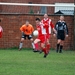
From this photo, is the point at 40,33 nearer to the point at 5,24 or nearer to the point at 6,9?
the point at 5,24

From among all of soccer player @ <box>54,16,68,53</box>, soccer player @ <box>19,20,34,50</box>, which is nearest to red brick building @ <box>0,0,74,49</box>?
soccer player @ <box>19,20,34,50</box>

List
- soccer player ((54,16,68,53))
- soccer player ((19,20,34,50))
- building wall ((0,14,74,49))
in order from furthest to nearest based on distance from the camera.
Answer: building wall ((0,14,74,49)) → soccer player ((19,20,34,50)) → soccer player ((54,16,68,53))

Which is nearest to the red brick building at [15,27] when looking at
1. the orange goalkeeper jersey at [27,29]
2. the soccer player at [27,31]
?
the soccer player at [27,31]

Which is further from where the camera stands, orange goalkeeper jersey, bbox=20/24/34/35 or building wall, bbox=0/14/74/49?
building wall, bbox=0/14/74/49

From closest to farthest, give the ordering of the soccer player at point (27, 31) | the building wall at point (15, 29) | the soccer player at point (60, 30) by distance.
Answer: the soccer player at point (60, 30), the soccer player at point (27, 31), the building wall at point (15, 29)

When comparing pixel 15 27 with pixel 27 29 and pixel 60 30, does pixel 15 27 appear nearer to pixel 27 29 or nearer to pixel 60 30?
pixel 27 29

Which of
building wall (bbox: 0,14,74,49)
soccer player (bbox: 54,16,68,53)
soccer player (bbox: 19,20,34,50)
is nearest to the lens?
soccer player (bbox: 54,16,68,53)

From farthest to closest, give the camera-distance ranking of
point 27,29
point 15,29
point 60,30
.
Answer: point 15,29, point 27,29, point 60,30

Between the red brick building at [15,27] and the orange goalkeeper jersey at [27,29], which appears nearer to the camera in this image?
the orange goalkeeper jersey at [27,29]

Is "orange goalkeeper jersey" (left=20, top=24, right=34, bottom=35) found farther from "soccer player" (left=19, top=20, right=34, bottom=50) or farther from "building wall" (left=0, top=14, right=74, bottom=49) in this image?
"building wall" (left=0, top=14, right=74, bottom=49)

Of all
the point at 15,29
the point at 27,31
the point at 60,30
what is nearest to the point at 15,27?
the point at 15,29

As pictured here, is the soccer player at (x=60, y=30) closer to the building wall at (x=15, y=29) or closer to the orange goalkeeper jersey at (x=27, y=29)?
the orange goalkeeper jersey at (x=27, y=29)

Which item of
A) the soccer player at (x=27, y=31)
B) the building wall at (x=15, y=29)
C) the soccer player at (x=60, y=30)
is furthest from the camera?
the building wall at (x=15, y=29)

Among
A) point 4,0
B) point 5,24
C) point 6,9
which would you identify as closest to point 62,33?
point 5,24
